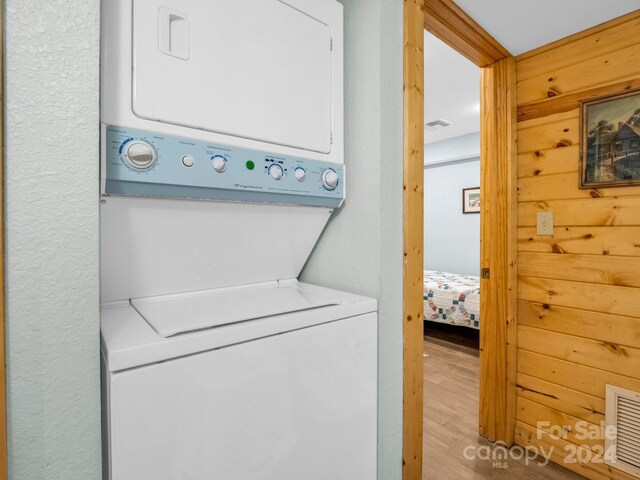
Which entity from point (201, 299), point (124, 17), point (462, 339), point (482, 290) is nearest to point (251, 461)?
point (201, 299)

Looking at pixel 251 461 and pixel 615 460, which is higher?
pixel 251 461

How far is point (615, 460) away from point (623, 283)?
0.93 meters

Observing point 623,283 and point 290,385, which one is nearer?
point 290,385

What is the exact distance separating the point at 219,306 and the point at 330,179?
54cm

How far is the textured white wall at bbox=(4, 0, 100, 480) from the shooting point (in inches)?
21.2

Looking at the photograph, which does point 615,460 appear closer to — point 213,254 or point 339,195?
point 339,195

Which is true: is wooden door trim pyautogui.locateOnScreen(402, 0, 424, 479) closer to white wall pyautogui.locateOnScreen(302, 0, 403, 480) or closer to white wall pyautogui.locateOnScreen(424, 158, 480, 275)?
white wall pyautogui.locateOnScreen(302, 0, 403, 480)

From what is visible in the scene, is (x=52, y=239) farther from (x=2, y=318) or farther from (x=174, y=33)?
(x=174, y=33)

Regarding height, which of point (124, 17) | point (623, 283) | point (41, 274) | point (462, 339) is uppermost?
point (124, 17)

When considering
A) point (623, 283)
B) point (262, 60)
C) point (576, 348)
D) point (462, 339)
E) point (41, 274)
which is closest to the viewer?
point (41, 274)

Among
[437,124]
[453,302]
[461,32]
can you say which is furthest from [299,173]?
[437,124]

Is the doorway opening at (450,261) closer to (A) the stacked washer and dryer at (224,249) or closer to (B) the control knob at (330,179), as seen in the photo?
(A) the stacked washer and dryer at (224,249)

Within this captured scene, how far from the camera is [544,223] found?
1.95 metres

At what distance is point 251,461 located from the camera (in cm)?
75
